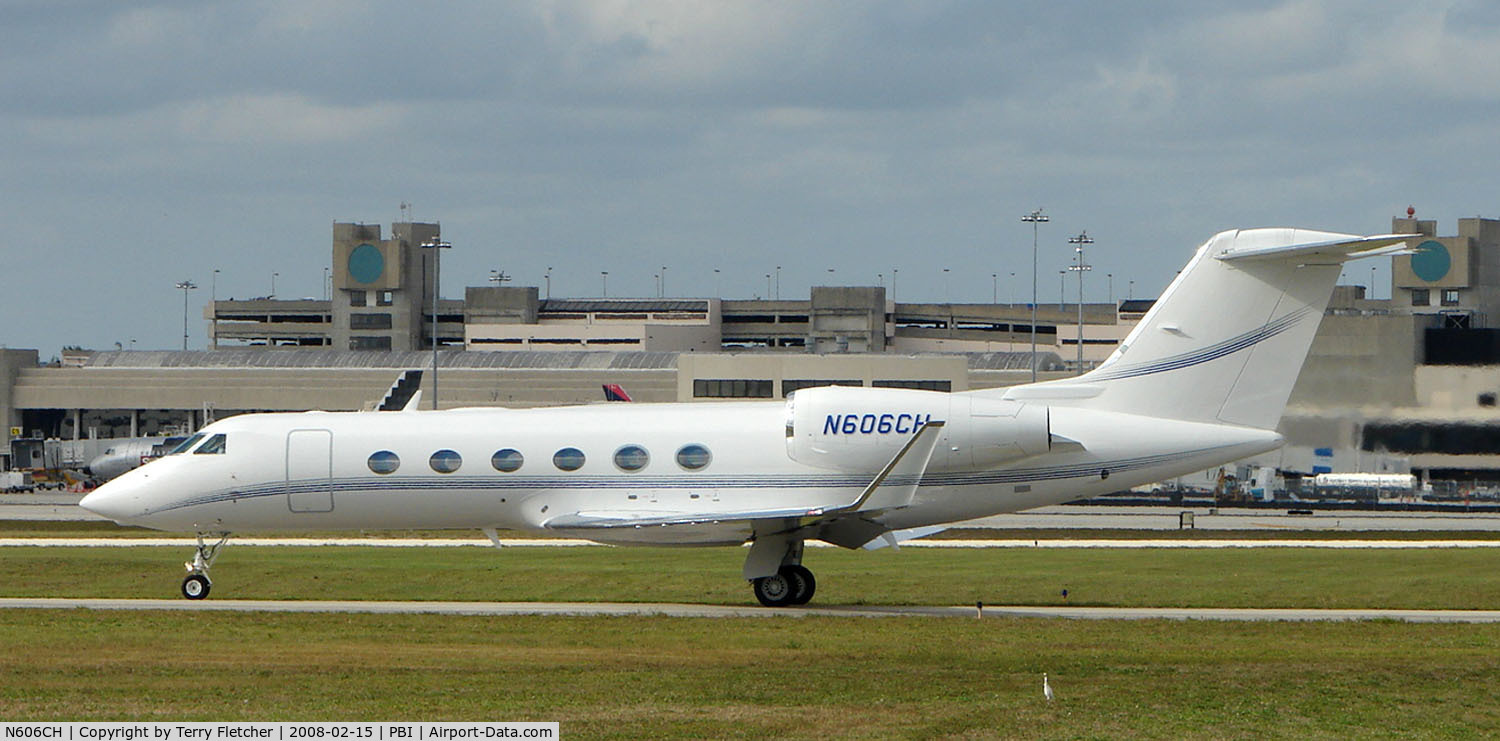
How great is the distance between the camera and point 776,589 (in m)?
27.8

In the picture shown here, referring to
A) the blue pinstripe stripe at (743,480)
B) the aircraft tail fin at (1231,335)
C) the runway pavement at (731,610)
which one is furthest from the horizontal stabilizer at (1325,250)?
the runway pavement at (731,610)

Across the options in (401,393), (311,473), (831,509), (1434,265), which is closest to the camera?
(831,509)

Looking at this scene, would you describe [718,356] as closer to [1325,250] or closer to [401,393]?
[401,393]

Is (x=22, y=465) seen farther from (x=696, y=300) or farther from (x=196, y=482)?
(x=196, y=482)

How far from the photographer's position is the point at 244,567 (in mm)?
36656

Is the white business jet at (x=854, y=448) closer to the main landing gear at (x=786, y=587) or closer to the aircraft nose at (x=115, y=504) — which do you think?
the main landing gear at (x=786, y=587)

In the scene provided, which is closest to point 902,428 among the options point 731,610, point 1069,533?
point 731,610

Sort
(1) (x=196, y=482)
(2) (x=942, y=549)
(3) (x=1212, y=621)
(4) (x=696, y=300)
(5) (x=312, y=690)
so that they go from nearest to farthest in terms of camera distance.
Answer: (5) (x=312, y=690), (3) (x=1212, y=621), (1) (x=196, y=482), (2) (x=942, y=549), (4) (x=696, y=300)

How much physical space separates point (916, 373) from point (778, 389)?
7.96 meters

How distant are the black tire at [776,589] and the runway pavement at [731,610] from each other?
0.15m

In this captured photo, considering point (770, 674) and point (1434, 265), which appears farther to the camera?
point (1434, 265)

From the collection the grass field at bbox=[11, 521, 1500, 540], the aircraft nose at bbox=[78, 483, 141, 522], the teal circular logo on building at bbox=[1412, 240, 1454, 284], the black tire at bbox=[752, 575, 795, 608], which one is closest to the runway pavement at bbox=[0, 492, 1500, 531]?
the grass field at bbox=[11, 521, 1500, 540]

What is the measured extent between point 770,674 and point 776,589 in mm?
8675

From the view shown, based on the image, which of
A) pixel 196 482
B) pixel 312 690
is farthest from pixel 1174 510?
pixel 312 690
